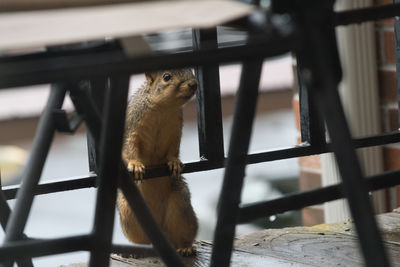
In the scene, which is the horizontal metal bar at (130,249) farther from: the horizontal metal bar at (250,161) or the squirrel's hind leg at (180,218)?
the squirrel's hind leg at (180,218)

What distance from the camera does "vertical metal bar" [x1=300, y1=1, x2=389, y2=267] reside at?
84cm

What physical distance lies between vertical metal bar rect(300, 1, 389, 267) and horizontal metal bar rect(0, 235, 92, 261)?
0.41 m

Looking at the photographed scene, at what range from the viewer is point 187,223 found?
198 centimetres

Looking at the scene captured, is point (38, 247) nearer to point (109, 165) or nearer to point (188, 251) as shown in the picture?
point (109, 165)

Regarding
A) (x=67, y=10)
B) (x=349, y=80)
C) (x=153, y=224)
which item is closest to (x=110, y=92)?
(x=67, y=10)

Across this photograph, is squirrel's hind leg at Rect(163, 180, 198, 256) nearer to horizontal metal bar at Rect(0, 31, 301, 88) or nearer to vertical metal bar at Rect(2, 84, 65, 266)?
vertical metal bar at Rect(2, 84, 65, 266)

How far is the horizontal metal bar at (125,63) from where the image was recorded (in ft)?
2.52

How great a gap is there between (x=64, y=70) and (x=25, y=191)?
44 centimetres

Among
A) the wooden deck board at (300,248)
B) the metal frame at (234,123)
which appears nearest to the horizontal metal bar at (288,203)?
the metal frame at (234,123)

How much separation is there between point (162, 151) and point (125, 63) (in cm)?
120

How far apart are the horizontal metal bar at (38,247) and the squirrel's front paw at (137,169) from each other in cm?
74

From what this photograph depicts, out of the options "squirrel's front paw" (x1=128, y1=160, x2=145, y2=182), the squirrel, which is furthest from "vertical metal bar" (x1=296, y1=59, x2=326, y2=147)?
"squirrel's front paw" (x1=128, y1=160, x2=145, y2=182)

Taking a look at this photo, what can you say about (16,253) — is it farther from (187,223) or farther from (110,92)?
(187,223)

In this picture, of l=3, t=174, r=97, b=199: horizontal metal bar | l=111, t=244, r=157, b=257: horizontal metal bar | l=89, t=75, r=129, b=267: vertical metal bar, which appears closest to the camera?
l=89, t=75, r=129, b=267: vertical metal bar
